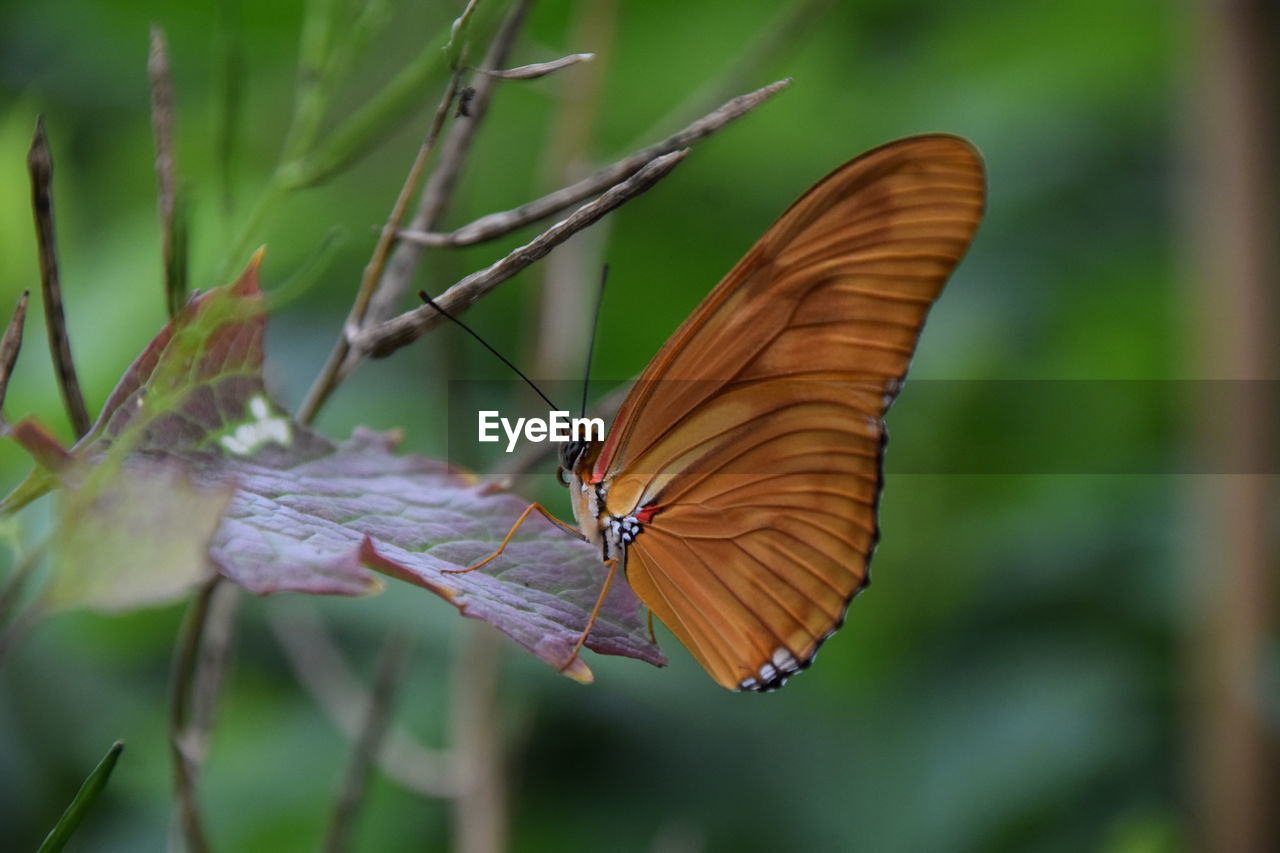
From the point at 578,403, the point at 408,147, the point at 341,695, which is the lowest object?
the point at 341,695

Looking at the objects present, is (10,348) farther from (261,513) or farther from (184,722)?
(184,722)

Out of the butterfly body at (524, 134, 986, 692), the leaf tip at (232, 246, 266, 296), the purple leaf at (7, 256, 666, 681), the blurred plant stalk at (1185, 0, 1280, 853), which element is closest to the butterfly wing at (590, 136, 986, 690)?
the butterfly body at (524, 134, 986, 692)

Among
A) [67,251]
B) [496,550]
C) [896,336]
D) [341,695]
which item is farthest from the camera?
[67,251]

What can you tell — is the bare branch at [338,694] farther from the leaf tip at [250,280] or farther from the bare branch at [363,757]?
the leaf tip at [250,280]

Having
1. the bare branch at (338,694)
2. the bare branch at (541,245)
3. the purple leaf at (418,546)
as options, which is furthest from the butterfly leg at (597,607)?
the bare branch at (338,694)

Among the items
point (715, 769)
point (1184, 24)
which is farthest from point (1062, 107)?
point (715, 769)

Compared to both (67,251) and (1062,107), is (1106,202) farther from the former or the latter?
(67,251)

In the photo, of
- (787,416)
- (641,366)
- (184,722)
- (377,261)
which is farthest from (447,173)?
(641,366)
